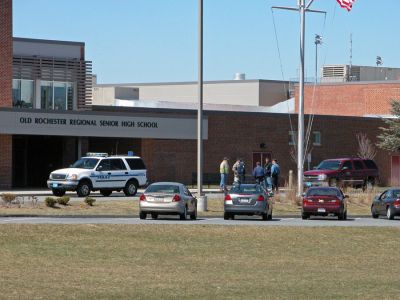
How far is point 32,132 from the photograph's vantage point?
189ft

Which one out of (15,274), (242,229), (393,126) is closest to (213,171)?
(393,126)

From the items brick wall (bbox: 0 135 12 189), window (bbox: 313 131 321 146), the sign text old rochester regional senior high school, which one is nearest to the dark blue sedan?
the sign text old rochester regional senior high school

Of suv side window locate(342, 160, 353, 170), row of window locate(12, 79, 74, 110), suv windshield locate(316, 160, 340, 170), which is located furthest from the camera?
row of window locate(12, 79, 74, 110)

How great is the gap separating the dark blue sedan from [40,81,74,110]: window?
2424 centimetres

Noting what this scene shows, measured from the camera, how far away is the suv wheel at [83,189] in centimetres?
5091

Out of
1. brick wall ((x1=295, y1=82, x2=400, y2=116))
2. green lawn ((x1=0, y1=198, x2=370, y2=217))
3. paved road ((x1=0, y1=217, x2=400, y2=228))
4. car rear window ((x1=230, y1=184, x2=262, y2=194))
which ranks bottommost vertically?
paved road ((x1=0, y1=217, x2=400, y2=228))

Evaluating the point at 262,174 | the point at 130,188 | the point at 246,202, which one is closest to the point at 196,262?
the point at 246,202

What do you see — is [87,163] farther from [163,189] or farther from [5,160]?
[163,189]

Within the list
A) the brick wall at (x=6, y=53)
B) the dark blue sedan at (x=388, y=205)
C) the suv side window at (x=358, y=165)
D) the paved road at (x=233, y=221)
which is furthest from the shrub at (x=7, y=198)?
the suv side window at (x=358, y=165)

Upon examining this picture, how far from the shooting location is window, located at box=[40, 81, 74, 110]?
6419cm

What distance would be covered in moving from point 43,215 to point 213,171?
92.9 ft

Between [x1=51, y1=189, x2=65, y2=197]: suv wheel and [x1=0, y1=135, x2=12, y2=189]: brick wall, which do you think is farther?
[x1=0, y1=135, x2=12, y2=189]: brick wall

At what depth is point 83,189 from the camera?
5116cm

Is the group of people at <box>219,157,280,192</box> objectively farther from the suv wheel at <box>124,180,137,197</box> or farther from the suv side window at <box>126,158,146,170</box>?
the suv wheel at <box>124,180,137,197</box>
